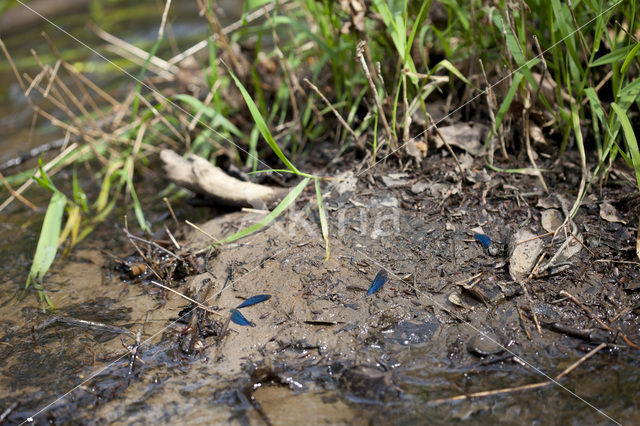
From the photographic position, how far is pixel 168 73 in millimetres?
3969

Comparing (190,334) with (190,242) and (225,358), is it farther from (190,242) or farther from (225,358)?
(190,242)

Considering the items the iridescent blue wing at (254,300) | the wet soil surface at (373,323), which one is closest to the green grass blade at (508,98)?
the wet soil surface at (373,323)

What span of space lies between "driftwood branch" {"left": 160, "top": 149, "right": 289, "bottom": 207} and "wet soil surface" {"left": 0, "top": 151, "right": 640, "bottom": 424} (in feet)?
0.42

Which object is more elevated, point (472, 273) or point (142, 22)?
point (142, 22)

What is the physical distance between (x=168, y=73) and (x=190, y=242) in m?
2.05

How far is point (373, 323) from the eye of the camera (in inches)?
72.6

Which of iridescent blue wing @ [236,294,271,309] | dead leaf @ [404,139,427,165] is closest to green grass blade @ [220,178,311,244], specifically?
iridescent blue wing @ [236,294,271,309]

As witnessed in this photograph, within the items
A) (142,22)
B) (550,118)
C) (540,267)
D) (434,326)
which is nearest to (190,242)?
(434,326)

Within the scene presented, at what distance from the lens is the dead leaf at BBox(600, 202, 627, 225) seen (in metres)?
2.03

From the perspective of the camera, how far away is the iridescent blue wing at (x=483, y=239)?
2.04 meters

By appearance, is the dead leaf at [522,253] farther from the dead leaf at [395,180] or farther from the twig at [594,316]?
the dead leaf at [395,180]

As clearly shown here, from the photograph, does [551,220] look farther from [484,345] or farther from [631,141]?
[484,345]

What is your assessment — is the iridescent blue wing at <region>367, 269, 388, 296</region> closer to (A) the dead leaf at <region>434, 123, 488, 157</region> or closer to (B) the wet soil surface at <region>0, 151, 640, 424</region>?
(B) the wet soil surface at <region>0, 151, 640, 424</region>

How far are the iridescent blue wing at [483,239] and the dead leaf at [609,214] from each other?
472mm
